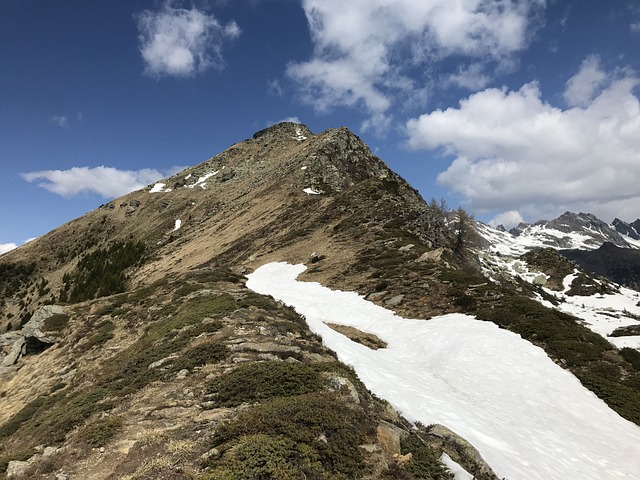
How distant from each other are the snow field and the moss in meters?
3.63

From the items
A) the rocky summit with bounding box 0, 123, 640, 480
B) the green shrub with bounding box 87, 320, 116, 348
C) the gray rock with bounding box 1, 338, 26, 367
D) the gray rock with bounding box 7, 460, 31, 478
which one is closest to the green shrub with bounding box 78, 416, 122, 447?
the rocky summit with bounding box 0, 123, 640, 480

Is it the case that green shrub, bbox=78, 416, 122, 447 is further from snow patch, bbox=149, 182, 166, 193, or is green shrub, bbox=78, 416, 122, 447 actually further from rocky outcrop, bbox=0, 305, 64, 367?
snow patch, bbox=149, 182, 166, 193

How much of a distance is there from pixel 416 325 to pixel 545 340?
726cm

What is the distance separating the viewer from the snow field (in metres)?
11.5

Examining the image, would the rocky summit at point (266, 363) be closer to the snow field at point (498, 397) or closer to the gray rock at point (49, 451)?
the gray rock at point (49, 451)

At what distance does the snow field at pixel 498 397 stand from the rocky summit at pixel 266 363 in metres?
0.46

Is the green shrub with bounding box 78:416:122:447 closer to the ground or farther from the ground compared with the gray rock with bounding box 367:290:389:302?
closer to the ground

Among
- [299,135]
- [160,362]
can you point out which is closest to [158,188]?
[299,135]

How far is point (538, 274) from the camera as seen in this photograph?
233 feet

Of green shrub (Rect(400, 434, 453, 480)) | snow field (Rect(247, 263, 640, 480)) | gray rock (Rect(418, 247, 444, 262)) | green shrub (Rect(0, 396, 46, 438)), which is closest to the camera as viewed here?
green shrub (Rect(400, 434, 453, 480))

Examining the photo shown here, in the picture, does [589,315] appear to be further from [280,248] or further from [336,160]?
[336,160]

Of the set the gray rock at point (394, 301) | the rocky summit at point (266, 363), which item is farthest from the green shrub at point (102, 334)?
the gray rock at point (394, 301)

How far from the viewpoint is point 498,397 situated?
15.2 metres

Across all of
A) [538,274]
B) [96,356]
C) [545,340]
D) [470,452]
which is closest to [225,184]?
[538,274]
